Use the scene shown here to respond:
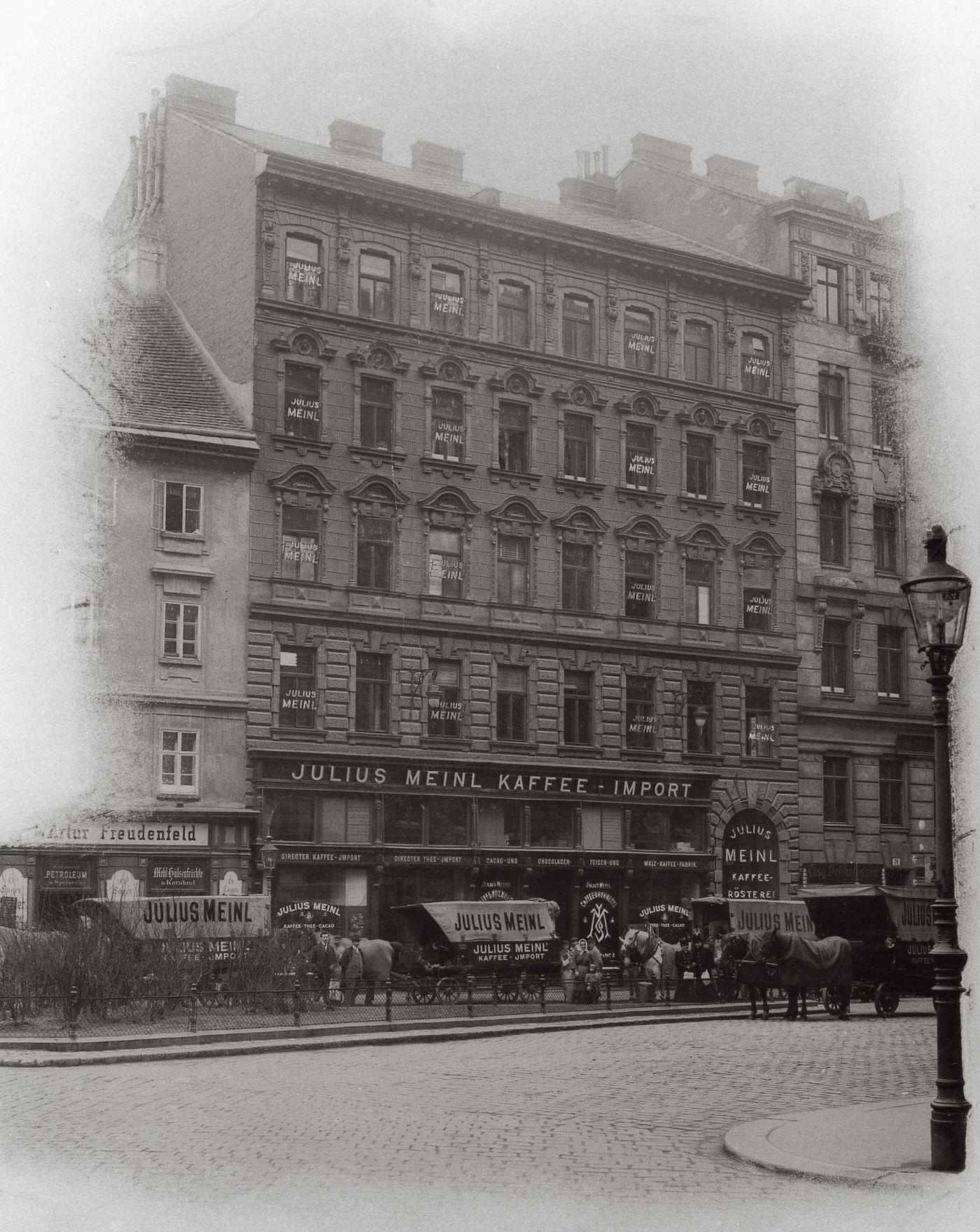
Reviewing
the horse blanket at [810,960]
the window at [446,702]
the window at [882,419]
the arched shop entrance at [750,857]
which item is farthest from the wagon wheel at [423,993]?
the window at [882,419]

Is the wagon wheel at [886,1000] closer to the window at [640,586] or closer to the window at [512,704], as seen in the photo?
the window at [512,704]

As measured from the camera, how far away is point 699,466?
49.5 metres

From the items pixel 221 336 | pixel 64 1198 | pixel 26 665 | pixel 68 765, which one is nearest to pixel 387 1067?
pixel 64 1198

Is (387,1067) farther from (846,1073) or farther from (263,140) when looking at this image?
(263,140)

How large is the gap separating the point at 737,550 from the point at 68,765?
2190 cm

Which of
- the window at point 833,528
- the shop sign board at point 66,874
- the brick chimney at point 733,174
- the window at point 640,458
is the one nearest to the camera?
the shop sign board at point 66,874

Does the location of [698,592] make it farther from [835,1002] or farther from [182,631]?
[835,1002]

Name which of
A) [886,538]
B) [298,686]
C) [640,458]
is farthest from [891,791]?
[298,686]

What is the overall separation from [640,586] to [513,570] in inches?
172

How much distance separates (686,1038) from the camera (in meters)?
25.7

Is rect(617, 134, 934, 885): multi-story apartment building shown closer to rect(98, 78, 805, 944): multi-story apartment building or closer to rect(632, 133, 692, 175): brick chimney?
rect(632, 133, 692, 175): brick chimney

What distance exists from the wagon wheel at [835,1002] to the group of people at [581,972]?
451 cm

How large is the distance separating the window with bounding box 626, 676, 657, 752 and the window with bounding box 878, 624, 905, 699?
8978 mm

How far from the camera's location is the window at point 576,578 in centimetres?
4628
